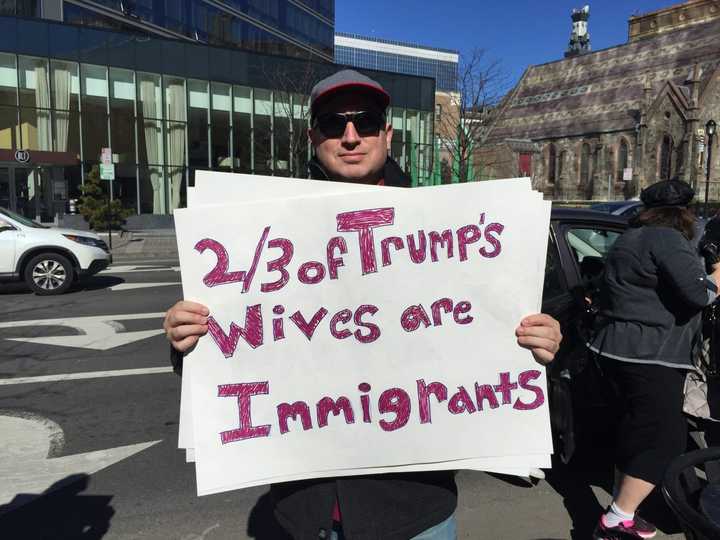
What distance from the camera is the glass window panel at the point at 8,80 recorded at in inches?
902

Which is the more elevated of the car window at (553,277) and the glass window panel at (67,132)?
the glass window panel at (67,132)

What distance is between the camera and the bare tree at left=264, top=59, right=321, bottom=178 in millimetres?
26844

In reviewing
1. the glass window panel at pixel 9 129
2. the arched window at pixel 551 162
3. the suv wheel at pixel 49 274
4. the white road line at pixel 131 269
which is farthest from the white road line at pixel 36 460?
the arched window at pixel 551 162

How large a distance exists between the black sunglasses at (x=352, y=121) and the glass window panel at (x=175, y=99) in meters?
26.9

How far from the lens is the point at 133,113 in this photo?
1003 inches

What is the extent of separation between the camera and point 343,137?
1.66 meters

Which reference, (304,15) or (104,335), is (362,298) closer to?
(104,335)

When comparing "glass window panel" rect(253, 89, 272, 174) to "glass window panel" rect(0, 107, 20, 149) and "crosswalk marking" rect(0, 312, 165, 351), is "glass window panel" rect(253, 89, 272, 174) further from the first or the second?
"crosswalk marking" rect(0, 312, 165, 351)

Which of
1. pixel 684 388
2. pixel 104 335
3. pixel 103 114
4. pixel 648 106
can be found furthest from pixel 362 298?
pixel 648 106

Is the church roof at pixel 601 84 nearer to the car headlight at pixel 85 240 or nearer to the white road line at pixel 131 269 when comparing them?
the white road line at pixel 131 269

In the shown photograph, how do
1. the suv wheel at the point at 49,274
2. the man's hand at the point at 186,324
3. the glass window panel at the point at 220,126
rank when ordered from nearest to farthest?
the man's hand at the point at 186,324, the suv wheel at the point at 49,274, the glass window panel at the point at 220,126

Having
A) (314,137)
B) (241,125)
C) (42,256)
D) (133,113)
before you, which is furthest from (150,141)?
(314,137)

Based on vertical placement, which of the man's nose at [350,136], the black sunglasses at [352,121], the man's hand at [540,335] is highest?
the black sunglasses at [352,121]

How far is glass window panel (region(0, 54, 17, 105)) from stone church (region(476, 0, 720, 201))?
97.5ft
